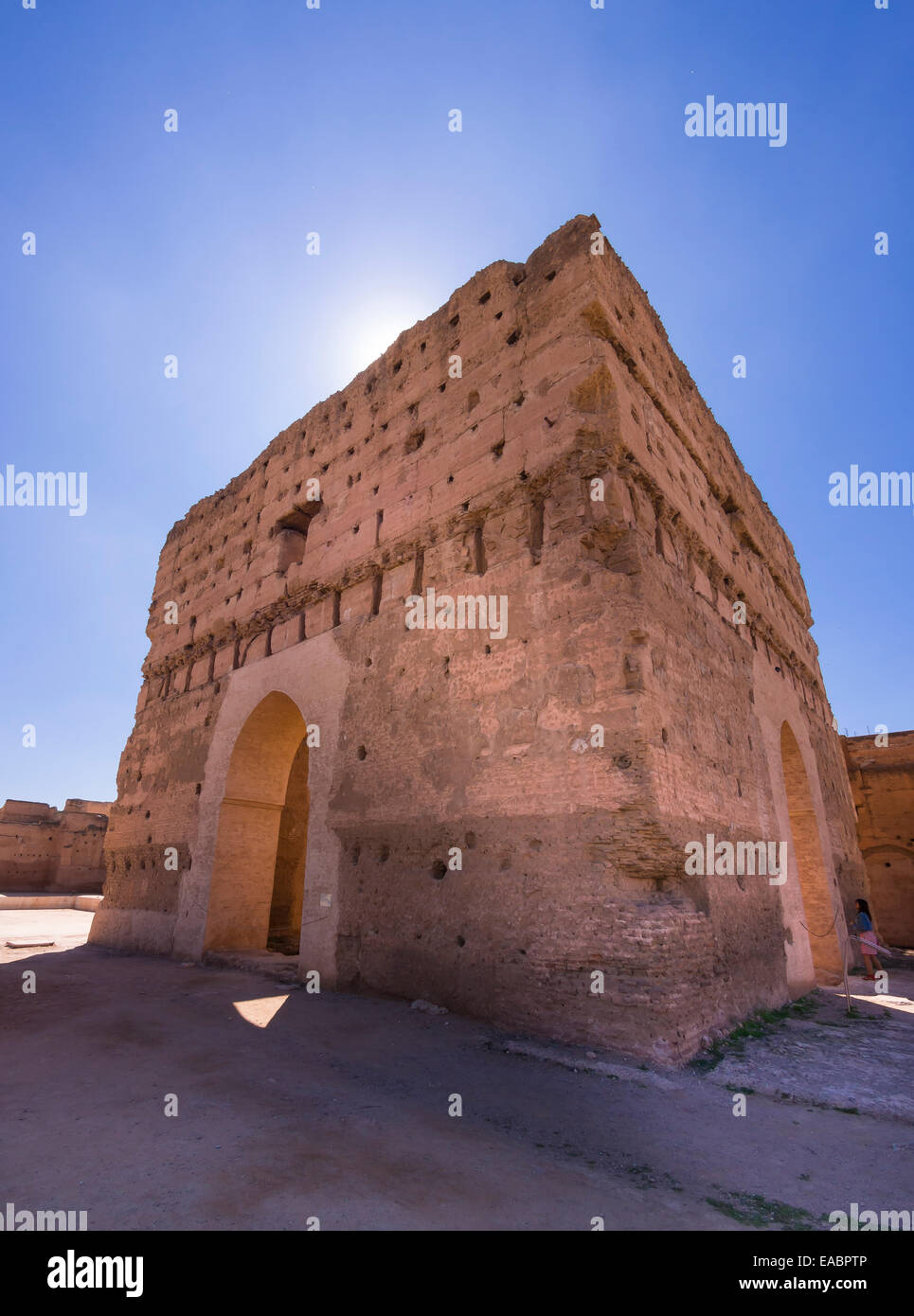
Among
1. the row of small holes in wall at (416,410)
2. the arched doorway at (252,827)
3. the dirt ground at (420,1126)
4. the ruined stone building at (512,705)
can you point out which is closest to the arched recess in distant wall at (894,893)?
the ruined stone building at (512,705)

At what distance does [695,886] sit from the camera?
16.1 ft

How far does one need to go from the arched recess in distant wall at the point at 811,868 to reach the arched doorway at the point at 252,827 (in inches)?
283

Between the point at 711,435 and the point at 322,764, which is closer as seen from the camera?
the point at 322,764

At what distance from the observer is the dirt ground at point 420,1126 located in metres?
2.25

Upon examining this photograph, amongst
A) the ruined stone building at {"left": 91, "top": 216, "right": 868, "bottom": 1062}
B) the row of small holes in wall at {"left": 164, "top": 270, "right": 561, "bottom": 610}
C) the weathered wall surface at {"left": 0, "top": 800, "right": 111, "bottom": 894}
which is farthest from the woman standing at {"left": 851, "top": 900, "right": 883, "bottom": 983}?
the weathered wall surface at {"left": 0, "top": 800, "right": 111, "bottom": 894}

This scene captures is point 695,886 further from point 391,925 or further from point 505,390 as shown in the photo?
point 505,390

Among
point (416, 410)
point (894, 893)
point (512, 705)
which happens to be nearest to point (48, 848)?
point (416, 410)

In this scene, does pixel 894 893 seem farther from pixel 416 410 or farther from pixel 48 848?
pixel 48 848

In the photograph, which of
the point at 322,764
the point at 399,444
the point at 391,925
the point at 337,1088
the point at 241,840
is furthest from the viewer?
the point at 241,840

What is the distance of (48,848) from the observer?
20.7 meters

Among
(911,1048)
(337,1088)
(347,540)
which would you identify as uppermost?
(347,540)

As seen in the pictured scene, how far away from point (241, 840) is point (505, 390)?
6663mm

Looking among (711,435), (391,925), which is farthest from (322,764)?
(711,435)
